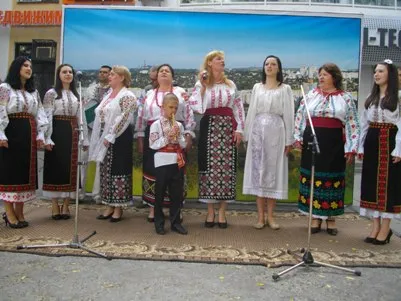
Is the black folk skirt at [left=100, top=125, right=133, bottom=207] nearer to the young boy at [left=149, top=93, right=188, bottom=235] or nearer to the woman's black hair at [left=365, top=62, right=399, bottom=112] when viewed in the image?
the young boy at [left=149, top=93, right=188, bottom=235]

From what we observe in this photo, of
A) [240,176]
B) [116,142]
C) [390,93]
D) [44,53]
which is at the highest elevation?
[44,53]

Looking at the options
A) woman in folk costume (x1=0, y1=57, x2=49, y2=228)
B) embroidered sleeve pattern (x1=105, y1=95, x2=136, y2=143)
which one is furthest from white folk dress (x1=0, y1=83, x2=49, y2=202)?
embroidered sleeve pattern (x1=105, y1=95, x2=136, y2=143)

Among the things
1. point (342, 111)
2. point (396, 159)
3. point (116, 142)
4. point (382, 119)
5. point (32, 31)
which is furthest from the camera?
point (32, 31)

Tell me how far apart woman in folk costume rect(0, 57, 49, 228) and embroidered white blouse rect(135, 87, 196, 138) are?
3.52 ft

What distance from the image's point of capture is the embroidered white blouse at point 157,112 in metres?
5.11

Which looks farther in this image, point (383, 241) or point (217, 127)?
point (217, 127)

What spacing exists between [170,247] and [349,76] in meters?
3.54

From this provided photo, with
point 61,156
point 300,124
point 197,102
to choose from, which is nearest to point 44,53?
point 61,156

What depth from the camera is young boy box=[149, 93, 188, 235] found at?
4758mm

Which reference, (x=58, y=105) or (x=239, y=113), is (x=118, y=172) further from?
(x=239, y=113)

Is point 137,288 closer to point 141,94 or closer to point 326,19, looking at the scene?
point 141,94

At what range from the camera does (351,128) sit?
4.88 metres

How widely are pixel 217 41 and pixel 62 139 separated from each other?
2.44 meters

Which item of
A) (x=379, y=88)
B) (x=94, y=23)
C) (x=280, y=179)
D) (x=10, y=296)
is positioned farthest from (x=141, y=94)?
(x=10, y=296)
